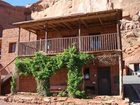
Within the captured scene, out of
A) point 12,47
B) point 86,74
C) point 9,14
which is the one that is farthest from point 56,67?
point 9,14

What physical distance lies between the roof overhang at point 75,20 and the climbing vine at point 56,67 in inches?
95.7

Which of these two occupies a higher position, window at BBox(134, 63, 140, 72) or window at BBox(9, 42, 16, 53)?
window at BBox(9, 42, 16, 53)

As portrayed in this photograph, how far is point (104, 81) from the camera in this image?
749 inches

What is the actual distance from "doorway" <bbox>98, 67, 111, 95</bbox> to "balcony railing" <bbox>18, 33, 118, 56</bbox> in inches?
66.4

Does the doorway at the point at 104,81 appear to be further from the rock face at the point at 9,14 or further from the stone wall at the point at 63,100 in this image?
the rock face at the point at 9,14

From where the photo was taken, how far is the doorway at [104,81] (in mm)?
18766

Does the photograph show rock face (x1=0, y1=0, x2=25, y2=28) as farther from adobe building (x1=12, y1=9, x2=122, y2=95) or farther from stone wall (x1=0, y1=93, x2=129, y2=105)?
stone wall (x1=0, y1=93, x2=129, y2=105)

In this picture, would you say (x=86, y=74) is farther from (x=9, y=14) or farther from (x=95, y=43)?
(x=9, y=14)

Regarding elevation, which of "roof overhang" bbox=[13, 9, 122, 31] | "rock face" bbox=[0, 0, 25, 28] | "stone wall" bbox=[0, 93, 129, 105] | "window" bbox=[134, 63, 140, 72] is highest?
"rock face" bbox=[0, 0, 25, 28]

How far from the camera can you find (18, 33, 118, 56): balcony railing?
60.0 feet

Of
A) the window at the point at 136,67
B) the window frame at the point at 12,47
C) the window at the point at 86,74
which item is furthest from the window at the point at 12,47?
the window at the point at 136,67

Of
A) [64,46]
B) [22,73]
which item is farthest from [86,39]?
[22,73]

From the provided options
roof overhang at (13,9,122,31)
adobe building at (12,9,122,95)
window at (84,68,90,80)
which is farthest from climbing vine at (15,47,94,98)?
window at (84,68,90,80)

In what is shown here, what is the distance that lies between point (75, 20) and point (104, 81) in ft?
17.5
